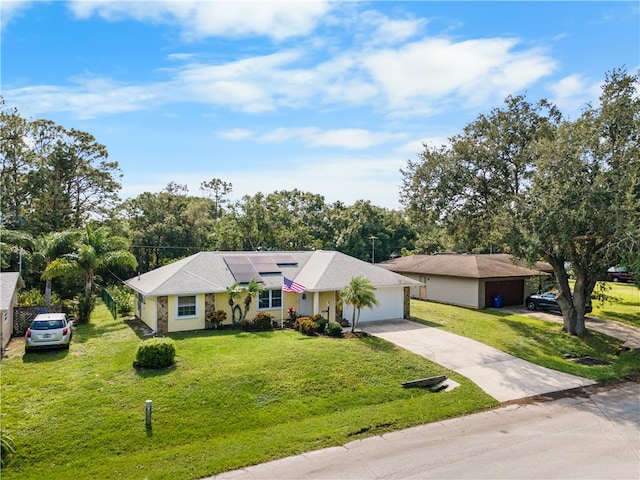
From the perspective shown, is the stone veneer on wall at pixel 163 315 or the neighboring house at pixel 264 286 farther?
the neighboring house at pixel 264 286

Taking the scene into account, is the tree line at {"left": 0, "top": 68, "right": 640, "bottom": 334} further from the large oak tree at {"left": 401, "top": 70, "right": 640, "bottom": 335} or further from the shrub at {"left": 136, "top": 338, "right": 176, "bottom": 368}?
the shrub at {"left": 136, "top": 338, "right": 176, "bottom": 368}

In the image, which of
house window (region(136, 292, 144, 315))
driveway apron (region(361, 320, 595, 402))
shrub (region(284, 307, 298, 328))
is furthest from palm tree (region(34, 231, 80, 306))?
driveway apron (region(361, 320, 595, 402))

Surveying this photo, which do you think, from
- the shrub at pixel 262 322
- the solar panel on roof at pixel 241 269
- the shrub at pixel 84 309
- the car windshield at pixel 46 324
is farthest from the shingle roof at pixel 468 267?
the car windshield at pixel 46 324

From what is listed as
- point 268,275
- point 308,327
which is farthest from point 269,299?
point 308,327

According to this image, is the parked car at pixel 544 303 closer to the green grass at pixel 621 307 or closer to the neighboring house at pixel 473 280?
the neighboring house at pixel 473 280

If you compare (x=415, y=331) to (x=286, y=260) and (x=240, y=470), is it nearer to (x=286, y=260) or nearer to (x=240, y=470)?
(x=286, y=260)

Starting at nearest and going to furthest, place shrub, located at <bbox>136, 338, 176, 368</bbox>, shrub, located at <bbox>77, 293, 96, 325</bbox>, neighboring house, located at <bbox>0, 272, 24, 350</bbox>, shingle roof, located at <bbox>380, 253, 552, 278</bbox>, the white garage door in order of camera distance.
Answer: shrub, located at <bbox>136, 338, 176, 368</bbox> → neighboring house, located at <bbox>0, 272, 24, 350</bbox> → shrub, located at <bbox>77, 293, 96, 325</bbox> → the white garage door → shingle roof, located at <bbox>380, 253, 552, 278</bbox>
